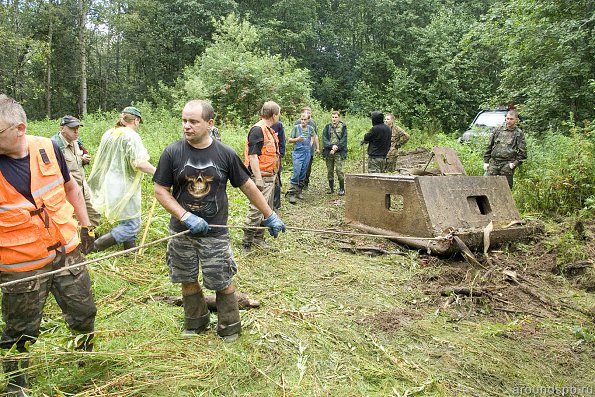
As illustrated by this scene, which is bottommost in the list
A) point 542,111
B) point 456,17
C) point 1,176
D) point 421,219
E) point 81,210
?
point 421,219

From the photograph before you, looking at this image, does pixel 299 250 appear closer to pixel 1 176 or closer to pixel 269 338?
pixel 269 338

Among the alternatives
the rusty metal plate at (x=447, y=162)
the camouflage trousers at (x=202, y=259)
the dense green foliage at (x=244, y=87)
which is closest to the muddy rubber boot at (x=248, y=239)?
the camouflage trousers at (x=202, y=259)

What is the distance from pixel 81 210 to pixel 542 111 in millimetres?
10476

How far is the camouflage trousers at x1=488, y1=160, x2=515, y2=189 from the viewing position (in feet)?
23.2

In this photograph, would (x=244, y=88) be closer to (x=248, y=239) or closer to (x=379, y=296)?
(x=248, y=239)

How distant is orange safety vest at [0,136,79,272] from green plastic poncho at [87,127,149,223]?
2.28 m

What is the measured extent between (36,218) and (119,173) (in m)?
2.57

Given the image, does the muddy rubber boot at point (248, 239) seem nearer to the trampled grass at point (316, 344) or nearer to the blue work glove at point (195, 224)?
the trampled grass at point (316, 344)

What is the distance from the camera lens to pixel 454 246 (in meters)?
5.16

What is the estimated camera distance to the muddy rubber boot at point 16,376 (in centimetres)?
245

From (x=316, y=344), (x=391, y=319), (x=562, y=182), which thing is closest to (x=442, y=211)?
(x=391, y=319)

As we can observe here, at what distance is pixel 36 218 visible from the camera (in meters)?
2.48

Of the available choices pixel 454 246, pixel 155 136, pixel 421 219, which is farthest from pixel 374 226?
pixel 155 136

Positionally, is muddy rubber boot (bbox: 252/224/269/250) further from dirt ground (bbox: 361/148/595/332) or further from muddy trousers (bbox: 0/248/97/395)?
muddy trousers (bbox: 0/248/97/395)
